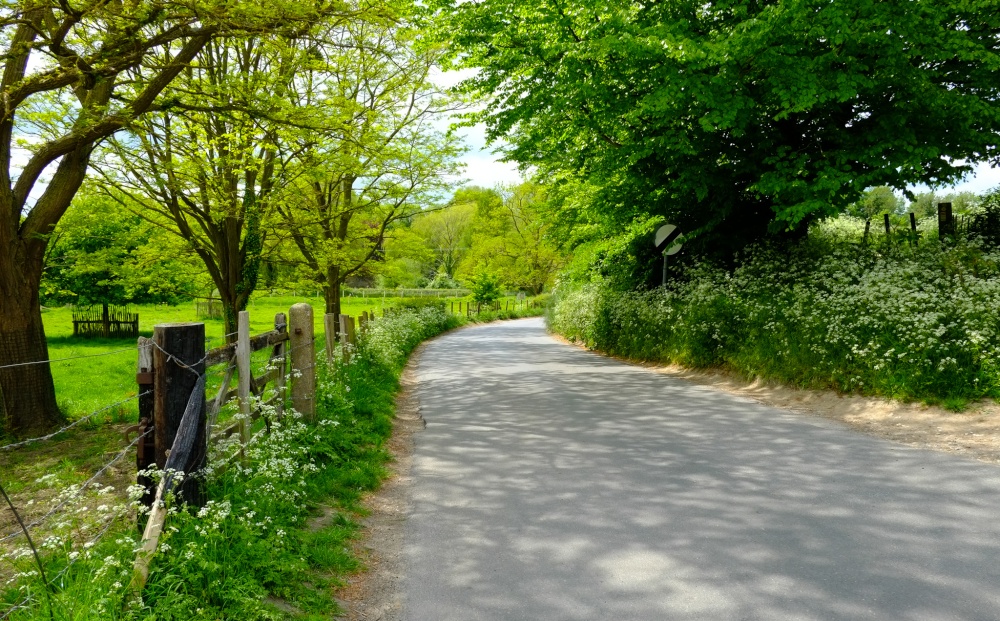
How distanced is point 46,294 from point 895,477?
31460 millimetres

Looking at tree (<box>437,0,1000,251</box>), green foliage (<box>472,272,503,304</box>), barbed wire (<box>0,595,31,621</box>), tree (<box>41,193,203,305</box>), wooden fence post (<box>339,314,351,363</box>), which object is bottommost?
barbed wire (<box>0,595,31,621</box>)

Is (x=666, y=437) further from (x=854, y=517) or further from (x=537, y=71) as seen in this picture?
(x=537, y=71)

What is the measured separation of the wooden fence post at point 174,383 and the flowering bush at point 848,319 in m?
8.53

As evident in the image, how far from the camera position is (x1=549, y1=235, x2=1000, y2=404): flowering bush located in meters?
8.37

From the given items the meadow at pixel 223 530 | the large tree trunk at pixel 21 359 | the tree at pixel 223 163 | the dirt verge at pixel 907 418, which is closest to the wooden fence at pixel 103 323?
the tree at pixel 223 163

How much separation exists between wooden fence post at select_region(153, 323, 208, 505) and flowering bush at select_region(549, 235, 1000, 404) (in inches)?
336

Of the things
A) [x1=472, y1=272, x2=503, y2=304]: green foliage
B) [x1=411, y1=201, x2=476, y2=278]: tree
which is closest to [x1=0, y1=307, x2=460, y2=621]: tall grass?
[x1=472, y1=272, x2=503, y2=304]: green foliage

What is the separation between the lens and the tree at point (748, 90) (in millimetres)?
10445

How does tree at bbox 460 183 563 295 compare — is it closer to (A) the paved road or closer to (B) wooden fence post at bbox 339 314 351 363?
(B) wooden fence post at bbox 339 314 351 363

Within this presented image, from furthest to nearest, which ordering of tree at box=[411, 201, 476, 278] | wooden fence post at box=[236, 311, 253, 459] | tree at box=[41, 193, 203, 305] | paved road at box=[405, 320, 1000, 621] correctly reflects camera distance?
1. tree at box=[411, 201, 476, 278]
2. tree at box=[41, 193, 203, 305]
3. wooden fence post at box=[236, 311, 253, 459]
4. paved road at box=[405, 320, 1000, 621]

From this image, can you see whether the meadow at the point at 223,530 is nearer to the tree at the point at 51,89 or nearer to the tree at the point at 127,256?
the tree at the point at 51,89

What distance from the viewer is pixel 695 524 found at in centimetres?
488

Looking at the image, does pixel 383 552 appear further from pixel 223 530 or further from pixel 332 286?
pixel 332 286

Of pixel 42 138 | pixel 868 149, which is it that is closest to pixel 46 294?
pixel 42 138
